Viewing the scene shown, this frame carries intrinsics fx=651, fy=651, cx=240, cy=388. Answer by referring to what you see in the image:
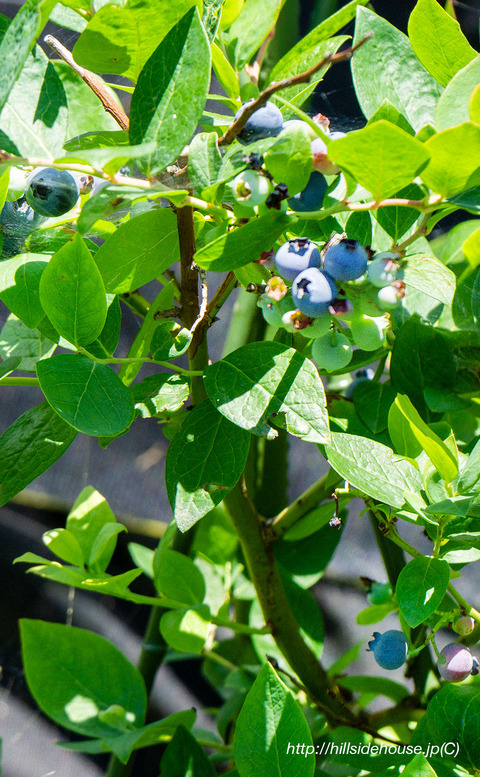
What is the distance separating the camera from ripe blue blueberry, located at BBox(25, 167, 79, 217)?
31 cm

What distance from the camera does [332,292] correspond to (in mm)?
289

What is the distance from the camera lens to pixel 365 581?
0.54 metres

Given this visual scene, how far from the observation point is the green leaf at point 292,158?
261mm

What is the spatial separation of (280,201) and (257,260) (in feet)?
0.12

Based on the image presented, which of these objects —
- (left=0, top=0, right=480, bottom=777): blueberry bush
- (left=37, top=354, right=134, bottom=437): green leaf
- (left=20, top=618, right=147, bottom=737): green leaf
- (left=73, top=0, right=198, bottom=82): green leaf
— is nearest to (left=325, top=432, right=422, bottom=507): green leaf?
(left=0, top=0, right=480, bottom=777): blueberry bush

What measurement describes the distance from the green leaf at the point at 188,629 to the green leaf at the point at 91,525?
75mm

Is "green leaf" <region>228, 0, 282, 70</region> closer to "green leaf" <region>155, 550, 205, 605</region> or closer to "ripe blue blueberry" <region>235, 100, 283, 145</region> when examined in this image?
"ripe blue blueberry" <region>235, 100, 283, 145</region>

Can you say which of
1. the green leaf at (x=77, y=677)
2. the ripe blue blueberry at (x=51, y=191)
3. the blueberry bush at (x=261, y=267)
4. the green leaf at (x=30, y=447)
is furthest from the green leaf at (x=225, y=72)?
the green leaf at (x=77, y=677)

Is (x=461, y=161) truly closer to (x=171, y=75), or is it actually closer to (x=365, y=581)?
(x=171, y=75)

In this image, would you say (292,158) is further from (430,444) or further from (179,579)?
(179,579)

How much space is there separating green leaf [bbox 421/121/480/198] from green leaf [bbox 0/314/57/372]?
0.25 metres

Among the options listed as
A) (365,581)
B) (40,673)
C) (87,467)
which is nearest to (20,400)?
(87,467)

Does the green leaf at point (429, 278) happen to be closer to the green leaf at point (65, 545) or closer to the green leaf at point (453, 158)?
the green leaf at point (453, 158)

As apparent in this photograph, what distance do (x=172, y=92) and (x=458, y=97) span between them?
0.39ft
